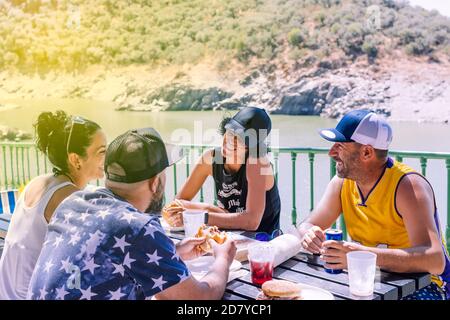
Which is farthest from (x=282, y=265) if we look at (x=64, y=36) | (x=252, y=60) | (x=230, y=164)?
(x=64, y=36)

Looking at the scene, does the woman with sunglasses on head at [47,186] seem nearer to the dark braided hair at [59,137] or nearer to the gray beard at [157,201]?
the dark braided hair at [59,137]

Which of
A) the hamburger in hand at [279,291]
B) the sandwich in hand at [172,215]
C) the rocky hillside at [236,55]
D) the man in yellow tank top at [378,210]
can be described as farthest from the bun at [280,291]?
the rocky hillside at [236,55]

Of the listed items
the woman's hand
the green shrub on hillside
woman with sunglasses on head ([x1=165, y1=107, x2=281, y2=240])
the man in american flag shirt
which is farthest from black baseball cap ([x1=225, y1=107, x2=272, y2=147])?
the green shrub on hillside

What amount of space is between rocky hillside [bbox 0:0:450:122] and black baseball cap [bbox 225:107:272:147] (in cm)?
2594

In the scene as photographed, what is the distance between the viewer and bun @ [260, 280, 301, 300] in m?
1.26

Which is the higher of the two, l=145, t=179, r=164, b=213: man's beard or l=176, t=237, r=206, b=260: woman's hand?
l=145, t=179, r=164, b=213: man's beard

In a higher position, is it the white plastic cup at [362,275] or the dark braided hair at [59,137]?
the dark braided hair at [59,137]

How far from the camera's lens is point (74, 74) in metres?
31.9

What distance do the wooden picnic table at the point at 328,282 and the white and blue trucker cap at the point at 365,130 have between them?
51 cm

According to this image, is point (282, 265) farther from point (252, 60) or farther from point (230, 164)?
point (252, 60)

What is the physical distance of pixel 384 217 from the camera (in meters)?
1.76

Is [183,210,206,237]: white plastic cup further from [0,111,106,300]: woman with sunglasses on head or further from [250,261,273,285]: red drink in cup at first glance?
[250,261,273,285]: red drink in cup

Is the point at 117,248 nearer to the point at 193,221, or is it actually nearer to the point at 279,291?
the point at 279,291

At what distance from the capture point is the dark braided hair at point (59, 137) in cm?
181
